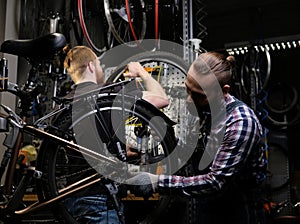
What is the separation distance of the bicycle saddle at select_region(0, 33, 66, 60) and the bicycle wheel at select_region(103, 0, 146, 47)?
1322mm

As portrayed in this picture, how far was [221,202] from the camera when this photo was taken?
2072 mm

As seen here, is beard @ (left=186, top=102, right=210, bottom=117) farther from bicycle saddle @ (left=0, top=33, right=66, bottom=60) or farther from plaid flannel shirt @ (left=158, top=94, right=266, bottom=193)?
bicycle saddle @ (left=0, top=33, right=66, bottom=60)

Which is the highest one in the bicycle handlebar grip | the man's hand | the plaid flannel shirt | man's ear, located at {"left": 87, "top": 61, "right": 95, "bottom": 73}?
man's ear, located at {"left": 87, "top": 61, "right": 95, "bottom": 73}

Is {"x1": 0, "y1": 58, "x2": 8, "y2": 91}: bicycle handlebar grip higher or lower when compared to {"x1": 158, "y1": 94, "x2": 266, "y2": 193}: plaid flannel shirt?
higher

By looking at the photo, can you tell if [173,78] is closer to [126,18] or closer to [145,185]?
[126,18]

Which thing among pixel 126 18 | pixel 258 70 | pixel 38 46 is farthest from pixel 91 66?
pixel 258 70

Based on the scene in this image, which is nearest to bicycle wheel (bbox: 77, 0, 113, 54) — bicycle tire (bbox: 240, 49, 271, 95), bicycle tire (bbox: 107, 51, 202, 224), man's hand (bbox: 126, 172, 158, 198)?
bicycle tire (bbox: 107, 51, 202, 224)

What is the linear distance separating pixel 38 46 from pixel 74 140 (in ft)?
1.95

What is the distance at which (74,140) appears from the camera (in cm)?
241

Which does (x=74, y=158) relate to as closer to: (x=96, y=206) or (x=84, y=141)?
(x=84, y=141)

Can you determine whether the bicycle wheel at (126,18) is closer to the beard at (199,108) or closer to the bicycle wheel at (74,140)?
the bicycle wheel at (74,140)

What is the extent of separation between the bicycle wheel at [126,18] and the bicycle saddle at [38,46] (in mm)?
1322

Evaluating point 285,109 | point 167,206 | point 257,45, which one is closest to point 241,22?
point 257,45

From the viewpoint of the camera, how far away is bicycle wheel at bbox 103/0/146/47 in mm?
3862
